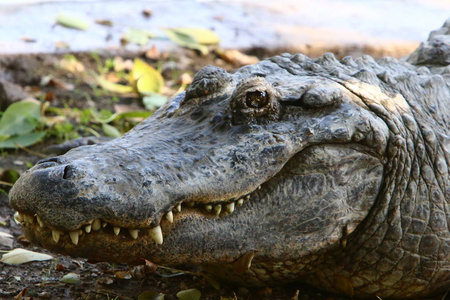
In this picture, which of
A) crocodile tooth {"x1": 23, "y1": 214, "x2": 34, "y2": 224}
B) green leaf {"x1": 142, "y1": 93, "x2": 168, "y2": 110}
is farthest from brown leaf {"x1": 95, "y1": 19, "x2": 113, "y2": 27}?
crocodile tooth {"x1": 23, "y1": 214, "x2": 34, "y2": 224}

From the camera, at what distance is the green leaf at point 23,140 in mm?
5041

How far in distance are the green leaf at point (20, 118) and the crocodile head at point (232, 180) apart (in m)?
2.30

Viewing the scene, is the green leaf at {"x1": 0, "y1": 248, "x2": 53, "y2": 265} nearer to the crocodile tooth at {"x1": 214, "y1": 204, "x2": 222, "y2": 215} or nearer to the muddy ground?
the muddy ground

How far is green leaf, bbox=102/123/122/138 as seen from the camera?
5328mm

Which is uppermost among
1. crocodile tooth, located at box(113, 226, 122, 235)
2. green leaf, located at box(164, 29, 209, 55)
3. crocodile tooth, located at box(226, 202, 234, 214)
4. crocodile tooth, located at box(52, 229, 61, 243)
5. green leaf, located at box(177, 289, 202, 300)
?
crocodile tooth, located at box(226, 202, 234, 214)

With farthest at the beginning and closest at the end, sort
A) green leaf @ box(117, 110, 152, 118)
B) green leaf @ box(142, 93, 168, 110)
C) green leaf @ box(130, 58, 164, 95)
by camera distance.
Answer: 1. green leaf @ box(130, 58, 164, 95)
2. green leaf @ box(142, 93, 168, 110)
3. green leaf @ box(117, 110, 152, 118)

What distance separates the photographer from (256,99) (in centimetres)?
299

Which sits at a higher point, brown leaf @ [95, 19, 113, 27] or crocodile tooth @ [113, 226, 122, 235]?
crocodile tooth @ [113, 226, 122, 235]

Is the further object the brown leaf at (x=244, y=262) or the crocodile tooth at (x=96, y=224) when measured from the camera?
the brown leaf at (x=244, y=262)

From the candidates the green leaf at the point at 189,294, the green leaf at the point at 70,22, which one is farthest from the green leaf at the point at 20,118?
the green leaf at the point at 189,294

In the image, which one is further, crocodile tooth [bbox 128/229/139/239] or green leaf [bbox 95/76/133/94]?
green leaf [bbox 95/76/133/94]

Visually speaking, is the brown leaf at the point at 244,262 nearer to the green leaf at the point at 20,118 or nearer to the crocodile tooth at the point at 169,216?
the crocodile tooth at the point at 169,216

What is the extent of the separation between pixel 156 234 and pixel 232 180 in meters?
0.39

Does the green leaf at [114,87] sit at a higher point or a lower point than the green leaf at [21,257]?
higher
